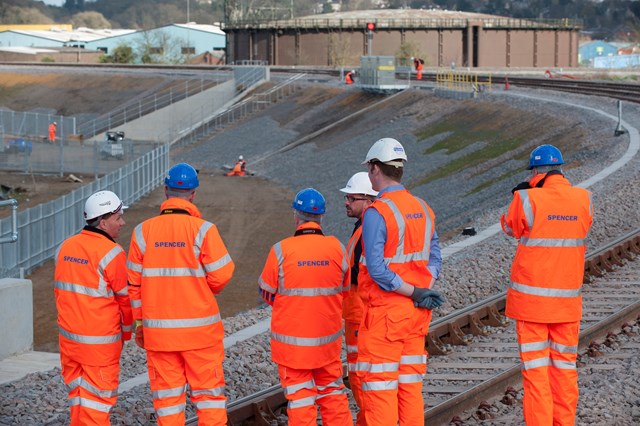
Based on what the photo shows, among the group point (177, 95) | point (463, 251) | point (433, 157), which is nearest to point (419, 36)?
point (177, 95)

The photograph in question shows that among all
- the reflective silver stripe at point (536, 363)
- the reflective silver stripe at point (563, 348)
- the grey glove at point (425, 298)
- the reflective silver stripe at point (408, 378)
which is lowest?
the reflective silver stripe at point (536, 363)

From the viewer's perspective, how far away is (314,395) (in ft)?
27.5

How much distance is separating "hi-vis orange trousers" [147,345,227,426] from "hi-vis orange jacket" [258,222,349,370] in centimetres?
59

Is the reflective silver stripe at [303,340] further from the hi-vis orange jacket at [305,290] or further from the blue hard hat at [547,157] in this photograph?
the blue hard hat at [547,157]

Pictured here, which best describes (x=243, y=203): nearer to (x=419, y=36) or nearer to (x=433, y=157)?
(x=433, y=157)

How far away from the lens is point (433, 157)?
1581 inches

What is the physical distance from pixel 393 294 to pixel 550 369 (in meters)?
1.68

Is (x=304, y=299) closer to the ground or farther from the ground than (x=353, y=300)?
farther from the ground

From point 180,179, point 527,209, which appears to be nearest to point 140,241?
point 180,179

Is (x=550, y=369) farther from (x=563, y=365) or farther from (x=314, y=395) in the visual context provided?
(x=314, y=395)

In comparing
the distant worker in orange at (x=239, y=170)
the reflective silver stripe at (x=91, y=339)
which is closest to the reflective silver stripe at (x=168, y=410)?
the reflective silver stripe at (x=91, y=339)

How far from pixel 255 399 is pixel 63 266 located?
7.32ft

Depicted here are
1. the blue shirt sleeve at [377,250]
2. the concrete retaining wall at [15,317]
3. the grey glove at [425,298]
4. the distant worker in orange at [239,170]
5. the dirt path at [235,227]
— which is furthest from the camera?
the distant worker in orange at [239,170]

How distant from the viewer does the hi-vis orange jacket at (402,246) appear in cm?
764
